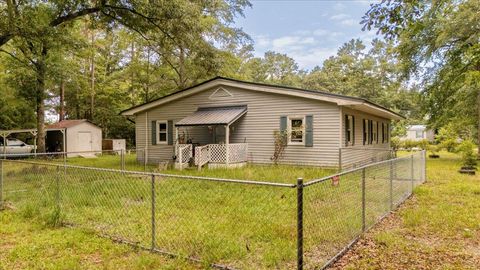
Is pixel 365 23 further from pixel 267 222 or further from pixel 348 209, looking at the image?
pixel 267 222

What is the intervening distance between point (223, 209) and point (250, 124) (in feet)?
25.9

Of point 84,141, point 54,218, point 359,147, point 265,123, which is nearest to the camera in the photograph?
point 54,218

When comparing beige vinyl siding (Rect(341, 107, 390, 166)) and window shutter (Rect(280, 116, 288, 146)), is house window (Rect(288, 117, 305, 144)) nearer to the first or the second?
window shutter (Rect(280, 116, 288, 146))

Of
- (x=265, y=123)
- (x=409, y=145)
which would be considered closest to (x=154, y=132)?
(x=265, y=123)

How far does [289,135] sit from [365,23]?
8693 mm

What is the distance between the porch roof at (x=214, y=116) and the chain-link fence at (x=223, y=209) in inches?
193

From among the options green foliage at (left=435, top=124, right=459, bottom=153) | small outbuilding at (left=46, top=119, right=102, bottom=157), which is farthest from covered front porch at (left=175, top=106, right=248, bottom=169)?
green foliage at (left=435, top=124, right=459, bottom=153)

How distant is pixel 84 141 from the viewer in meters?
21.2

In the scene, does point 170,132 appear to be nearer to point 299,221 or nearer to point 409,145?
point 299,221

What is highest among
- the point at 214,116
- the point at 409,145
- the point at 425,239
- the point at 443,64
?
the point at 443,64

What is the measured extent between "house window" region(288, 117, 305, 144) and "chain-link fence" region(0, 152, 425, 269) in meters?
4.91

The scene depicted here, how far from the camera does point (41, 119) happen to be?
60.4ft

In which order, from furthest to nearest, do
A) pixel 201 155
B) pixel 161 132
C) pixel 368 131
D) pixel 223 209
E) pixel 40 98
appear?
pixel 40 98 → pixel 368 131 → pixel 161 132 → pixel 201 155 → pixel 223 209

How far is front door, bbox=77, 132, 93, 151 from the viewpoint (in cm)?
2098
